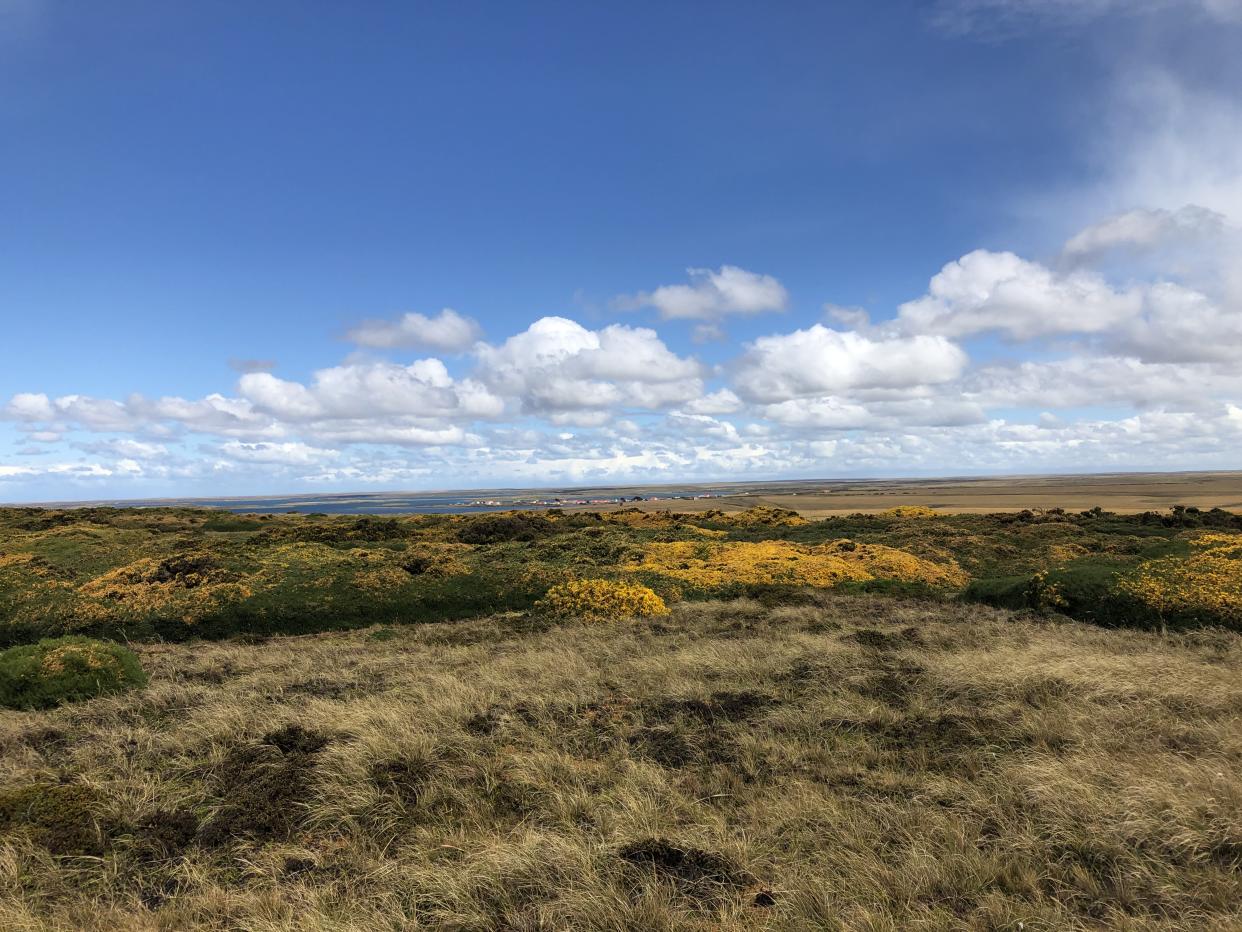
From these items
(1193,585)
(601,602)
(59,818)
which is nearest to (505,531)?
(601,602)

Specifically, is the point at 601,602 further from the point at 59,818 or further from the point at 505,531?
the point at 505,531

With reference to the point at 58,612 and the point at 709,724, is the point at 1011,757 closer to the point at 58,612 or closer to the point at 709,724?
the point at 709,724

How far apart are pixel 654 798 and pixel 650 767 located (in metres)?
0.81

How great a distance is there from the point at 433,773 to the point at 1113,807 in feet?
24.6

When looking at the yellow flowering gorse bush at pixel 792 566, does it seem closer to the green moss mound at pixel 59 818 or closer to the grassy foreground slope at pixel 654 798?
the grassy foreground slope at pixel 654 798

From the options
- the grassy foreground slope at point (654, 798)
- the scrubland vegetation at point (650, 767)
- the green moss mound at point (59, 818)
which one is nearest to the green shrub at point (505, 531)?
the scrubland vegetation at point (650, 767)

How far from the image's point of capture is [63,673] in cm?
1249

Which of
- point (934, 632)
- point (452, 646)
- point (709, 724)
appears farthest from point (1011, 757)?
point (452, 646)

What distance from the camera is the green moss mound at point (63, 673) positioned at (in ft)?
39.9

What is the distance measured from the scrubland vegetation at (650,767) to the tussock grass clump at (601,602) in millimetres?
294

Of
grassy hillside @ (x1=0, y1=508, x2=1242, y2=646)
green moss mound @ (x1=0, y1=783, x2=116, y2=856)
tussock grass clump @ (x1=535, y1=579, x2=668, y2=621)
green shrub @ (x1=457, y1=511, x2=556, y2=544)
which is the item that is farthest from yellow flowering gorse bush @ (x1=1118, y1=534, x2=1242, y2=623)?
green shrub @ (x1=457, y1=511, x2=556, y2=544)

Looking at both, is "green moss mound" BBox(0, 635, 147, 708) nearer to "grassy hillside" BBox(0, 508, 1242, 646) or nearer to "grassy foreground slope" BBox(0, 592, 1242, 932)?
"grassy foreground slope" BBox(0, 592, 1242, 932)

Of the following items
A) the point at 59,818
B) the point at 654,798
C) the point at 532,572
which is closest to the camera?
the point at 59,818

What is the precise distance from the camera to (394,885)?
5902 mm
